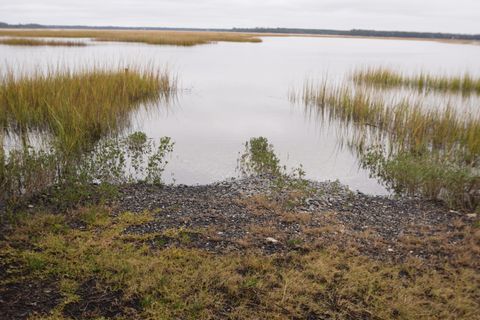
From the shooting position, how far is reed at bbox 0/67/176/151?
8383 millimetres

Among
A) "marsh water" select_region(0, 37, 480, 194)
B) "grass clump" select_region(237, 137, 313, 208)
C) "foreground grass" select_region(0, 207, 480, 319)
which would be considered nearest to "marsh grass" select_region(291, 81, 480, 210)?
"marsh water" select_region(0, 37, 480, 194)

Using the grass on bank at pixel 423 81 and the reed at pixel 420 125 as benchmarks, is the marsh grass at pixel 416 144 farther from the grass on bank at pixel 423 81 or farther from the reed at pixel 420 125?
the grass on bank at pixel 423 81

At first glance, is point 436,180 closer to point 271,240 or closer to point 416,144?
point 416,144

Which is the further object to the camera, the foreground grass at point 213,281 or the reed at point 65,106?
the reed at point 65,106

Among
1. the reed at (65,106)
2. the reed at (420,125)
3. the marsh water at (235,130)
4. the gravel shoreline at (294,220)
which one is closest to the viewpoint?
the gravel shoreline at (294,220)

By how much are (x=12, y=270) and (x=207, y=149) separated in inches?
262

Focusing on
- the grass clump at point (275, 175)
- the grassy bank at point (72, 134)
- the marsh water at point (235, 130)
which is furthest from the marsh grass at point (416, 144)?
the grassy bank at point (72, 134)

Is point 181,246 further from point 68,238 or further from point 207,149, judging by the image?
point 207,149

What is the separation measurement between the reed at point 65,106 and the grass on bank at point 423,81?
11542 millimetres

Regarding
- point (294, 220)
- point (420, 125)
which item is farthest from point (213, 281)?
point (420, 125)

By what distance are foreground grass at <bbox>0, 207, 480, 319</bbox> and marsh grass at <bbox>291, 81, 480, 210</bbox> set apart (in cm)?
266

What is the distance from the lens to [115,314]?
3.62 meters

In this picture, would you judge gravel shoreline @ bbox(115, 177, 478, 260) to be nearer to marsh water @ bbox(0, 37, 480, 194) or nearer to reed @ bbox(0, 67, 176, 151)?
marsh water @ bbox(0, 37, 480, 194)

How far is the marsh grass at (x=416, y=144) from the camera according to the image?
689 cm
